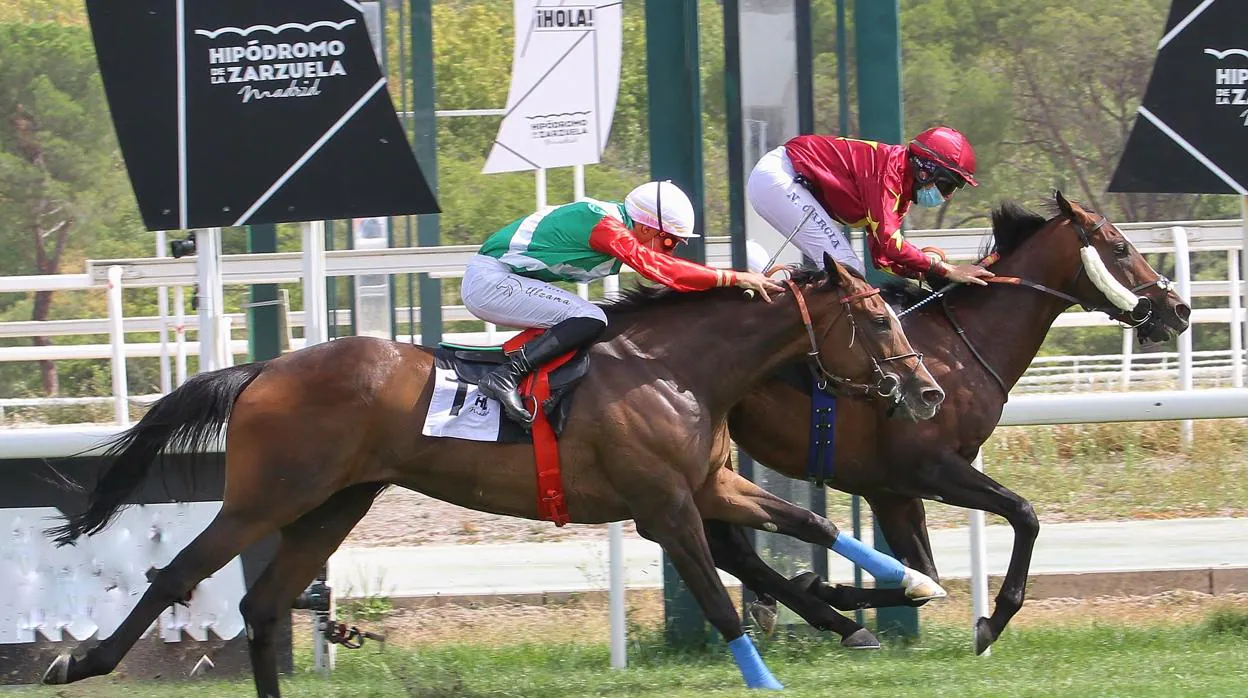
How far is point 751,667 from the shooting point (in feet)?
18.0

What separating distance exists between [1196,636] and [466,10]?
633 inches

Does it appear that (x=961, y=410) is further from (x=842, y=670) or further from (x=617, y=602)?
(x=617, y=602)

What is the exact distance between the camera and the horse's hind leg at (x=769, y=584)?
20.1 feet

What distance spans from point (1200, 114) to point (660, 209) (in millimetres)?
2583

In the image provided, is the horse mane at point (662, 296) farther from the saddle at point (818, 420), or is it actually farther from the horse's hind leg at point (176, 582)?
the horse's hind leg at point (176, 582)

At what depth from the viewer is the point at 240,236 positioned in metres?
20.0

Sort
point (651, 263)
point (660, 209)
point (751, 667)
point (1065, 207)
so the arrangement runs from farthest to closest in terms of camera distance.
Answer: point (1065, 207)
point (660, 209)
point (651, 263)
point (751, 667)

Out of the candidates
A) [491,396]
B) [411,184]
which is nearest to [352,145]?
[411,184]

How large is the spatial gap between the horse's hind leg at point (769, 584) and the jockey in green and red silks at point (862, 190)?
4.08 ft

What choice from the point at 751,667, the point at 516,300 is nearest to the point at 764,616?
the point at 751,667

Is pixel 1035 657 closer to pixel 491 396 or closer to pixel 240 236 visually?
pixel 491 396

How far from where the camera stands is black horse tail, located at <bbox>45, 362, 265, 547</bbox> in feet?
18.5

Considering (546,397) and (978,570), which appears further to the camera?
(978,570)

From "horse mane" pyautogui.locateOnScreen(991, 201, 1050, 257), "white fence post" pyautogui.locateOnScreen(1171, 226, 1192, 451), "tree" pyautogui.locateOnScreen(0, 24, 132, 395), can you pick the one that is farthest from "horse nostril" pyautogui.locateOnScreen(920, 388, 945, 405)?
"tree" pyautogui.locateOnScreen(0, 24, 132, 395)
